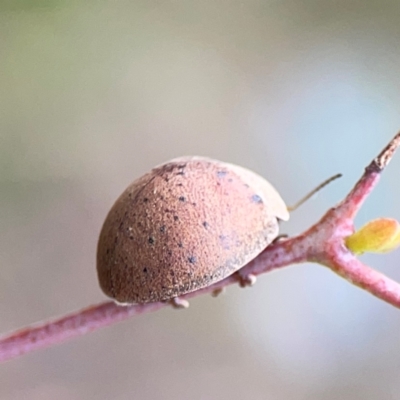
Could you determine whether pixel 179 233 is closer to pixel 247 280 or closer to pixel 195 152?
pixel 247 280

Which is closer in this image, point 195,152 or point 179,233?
Answer: point 179,233

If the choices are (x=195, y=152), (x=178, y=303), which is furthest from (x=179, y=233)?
(x=195, y=152)

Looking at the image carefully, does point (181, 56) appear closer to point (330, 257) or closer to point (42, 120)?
point (42, 120)

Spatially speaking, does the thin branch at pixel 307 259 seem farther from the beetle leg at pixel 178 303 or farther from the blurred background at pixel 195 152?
the blurred background at pixel 195 152

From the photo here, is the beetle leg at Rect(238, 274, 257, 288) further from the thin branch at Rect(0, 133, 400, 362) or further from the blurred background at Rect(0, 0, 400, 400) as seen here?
the blurred background at Rect(0, 0, 400, 400)

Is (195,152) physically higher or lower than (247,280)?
lower

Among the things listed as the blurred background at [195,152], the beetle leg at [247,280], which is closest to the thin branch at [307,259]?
the beetle leg at [247,280]
